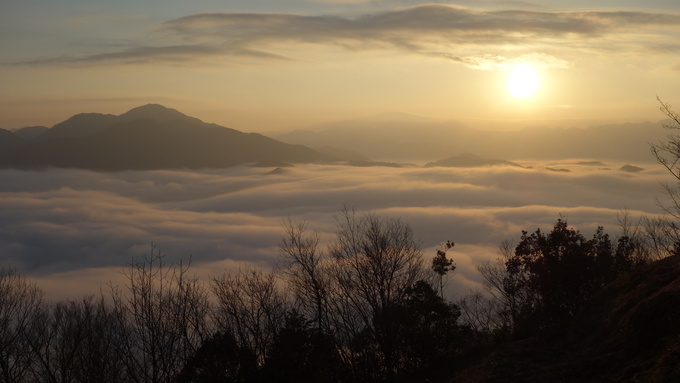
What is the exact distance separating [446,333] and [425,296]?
215cm

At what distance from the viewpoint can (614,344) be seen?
65.4 ft

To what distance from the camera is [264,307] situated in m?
33.4

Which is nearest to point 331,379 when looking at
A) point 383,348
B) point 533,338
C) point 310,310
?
point 383,348

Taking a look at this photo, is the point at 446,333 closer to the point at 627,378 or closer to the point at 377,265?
the point at 377,265

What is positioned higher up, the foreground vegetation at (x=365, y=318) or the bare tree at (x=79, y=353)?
the foreground vegetation at (x=365, y=318)

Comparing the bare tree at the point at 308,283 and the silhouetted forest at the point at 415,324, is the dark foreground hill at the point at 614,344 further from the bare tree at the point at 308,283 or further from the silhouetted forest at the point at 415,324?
the bare tree at the point at 308,283

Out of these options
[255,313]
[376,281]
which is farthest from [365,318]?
[255,313]

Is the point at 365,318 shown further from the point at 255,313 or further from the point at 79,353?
the point at 79,353

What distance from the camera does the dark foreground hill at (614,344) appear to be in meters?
17.8

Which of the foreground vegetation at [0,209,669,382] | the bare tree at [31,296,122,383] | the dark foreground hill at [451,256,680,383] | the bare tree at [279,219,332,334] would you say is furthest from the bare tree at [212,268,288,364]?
the dark foreground hill at [451,256,680,383]

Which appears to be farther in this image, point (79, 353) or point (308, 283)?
point (79, 353)

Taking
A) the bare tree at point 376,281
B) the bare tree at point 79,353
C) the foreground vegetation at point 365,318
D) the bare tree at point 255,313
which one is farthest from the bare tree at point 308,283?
the bare tree at point 79,353

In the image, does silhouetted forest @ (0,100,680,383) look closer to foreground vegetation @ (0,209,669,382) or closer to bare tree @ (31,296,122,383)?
foreground vegetation @ (0,209,669,382)

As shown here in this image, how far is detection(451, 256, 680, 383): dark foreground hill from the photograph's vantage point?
17.8 m
